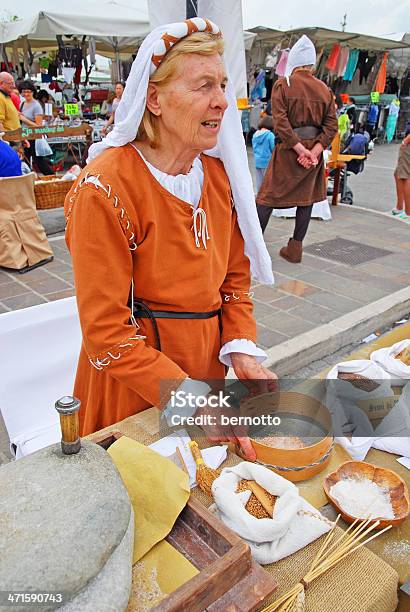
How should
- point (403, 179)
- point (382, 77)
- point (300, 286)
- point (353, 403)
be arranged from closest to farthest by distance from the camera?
point (353, 403)
point (300, 286)
point (403, 179)
point (382, 77)

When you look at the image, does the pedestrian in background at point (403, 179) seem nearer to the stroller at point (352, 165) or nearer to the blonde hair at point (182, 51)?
the stroller at point (352, 165)

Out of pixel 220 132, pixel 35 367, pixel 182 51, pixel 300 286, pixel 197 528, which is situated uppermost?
pixel 182 51

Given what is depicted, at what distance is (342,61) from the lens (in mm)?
16312

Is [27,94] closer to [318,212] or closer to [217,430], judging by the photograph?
[318,212]

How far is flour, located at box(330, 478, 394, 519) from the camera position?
4.04ft

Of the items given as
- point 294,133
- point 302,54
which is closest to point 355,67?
point 302,54

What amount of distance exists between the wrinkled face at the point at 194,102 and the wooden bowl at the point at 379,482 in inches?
38.6

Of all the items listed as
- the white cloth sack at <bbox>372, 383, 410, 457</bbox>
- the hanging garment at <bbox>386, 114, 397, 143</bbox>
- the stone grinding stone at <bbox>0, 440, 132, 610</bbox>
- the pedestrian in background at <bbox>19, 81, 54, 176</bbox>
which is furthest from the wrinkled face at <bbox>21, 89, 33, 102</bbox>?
the hanging garment at <bbox>386, 114, 397, 143</bbox>

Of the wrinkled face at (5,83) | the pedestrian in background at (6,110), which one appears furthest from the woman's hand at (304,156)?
the wrinkled face at (5,83)

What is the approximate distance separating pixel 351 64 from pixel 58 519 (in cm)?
1920

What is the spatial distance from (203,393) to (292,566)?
0.51m

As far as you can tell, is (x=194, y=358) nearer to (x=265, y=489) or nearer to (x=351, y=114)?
(x=265, y=489)

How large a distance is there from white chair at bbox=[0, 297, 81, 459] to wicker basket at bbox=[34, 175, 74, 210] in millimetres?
4862

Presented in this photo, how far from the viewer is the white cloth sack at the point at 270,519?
1026 millimetres
